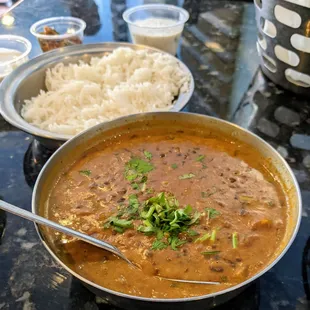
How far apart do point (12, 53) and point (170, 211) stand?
1.58 m

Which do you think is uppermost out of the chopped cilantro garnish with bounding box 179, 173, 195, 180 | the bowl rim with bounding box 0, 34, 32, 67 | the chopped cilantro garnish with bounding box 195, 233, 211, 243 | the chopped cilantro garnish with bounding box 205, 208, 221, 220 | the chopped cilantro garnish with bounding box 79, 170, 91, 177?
the chopped cilantro garnish with bounding box 195, 233, 211, 243

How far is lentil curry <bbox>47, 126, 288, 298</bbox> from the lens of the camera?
101cm

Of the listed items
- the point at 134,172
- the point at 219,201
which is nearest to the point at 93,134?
the point at 134,172

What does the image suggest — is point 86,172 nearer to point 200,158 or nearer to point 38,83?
point 200,158

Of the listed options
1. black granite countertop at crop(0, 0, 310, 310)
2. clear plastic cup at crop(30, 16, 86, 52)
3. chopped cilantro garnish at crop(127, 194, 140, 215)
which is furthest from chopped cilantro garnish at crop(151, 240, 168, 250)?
clear plastic cup at crop(30, 16, 86, 52)

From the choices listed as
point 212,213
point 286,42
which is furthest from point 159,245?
point 286,42

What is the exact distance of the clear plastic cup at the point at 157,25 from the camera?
7.46 ft

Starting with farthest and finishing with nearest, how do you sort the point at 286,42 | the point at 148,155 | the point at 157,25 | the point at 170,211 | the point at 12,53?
the point at 157,25
the point at 12,53
the point at 286,42
the point at 148,155
the point at 170,211

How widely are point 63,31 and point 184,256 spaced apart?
1.94 metres

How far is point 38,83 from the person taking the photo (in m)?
2.02

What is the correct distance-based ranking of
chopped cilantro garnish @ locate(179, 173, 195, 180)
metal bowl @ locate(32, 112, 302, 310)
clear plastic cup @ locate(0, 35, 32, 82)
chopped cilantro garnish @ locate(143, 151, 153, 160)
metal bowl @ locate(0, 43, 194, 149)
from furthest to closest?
1. clear plastic cup @ locate(0, 35, 32, 82)
2. metal bowl @ locate(0, 43, 194, 149)
3. chopped cilantro garnish @ locate(143, 151, 153, 160)
4. chopped cilantro garnish @ locate(179, 173, 195, 180)
5. metal bowl @ locate(32, 112, 302, 310)

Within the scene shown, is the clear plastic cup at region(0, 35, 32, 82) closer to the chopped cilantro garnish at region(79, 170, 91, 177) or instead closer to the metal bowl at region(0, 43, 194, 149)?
the metal bowl at region(0, 43, 194, 149)

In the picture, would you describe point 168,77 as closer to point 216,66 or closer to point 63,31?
point 216,66

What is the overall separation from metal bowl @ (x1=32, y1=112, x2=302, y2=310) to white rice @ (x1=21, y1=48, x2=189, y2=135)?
1.02 feet
